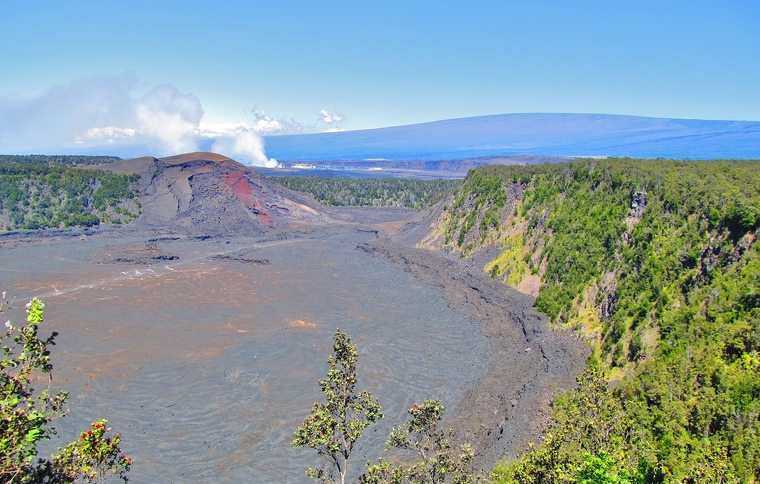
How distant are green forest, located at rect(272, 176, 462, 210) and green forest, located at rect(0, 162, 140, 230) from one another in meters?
26.3

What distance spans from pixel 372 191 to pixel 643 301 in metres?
63.6

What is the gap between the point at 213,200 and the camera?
5447 centimetres

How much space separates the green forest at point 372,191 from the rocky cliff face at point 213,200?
1349cm

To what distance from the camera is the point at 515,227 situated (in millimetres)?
34500

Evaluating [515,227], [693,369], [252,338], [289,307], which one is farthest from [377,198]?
[693,369]

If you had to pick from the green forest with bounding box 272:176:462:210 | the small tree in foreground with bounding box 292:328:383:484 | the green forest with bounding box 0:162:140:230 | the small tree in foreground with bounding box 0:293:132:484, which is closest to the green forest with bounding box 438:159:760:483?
the small tree in foreground with bounding box 292:328:383:484

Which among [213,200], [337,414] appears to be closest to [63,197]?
[213,200]

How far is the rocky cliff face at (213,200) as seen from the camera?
52531mm

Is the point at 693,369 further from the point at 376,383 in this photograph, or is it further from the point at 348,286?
the point at 348,286

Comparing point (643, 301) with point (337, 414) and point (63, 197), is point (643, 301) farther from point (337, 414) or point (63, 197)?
point (63, 197)

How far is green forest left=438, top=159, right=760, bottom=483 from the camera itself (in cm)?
900

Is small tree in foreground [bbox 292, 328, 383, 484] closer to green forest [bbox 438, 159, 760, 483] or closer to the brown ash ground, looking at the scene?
green forest [bbox 438, 159, 760, 483]

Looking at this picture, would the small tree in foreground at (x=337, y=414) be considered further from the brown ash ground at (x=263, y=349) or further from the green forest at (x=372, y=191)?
the green forest at (x=372, y=191)

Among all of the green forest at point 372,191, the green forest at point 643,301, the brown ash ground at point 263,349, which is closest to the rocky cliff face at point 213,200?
the brown ash ground at point 263,349
